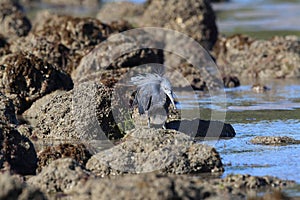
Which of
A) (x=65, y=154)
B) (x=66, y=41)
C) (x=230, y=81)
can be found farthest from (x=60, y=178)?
(x=66, y=41)

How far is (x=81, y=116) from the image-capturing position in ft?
36.3

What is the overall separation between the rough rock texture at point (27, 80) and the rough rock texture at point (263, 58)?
5759 mm

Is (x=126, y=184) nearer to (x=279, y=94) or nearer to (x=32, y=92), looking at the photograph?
(x=32, y=92)

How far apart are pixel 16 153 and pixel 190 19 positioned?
1422 centimetres

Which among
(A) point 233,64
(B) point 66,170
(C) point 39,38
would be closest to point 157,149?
(B) point 66,170

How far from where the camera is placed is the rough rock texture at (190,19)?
74.1ft

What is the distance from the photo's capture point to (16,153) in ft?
29.6

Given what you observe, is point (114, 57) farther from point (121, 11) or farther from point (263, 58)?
point (121, 11)

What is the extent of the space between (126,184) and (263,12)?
3000cm

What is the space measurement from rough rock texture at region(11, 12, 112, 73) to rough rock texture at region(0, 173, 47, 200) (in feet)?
35.0

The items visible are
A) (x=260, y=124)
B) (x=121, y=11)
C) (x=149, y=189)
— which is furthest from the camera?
(x=121, y=11)

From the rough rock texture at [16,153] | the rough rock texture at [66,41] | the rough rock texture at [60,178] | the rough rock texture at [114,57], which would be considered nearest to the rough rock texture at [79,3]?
the rough rock texture at [66,41]

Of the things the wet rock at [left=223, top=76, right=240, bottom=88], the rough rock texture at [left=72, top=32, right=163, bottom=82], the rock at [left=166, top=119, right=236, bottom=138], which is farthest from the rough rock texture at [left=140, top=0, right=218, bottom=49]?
the rock at [left=166, top=119, right=236, bottom=138]

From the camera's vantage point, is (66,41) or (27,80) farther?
(66,41)
